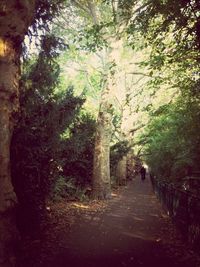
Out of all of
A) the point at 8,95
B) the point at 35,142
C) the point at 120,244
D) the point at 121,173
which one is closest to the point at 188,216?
the point at 120,244

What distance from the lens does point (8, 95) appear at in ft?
25.0

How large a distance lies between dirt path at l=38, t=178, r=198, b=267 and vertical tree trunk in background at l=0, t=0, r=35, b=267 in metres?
0.94

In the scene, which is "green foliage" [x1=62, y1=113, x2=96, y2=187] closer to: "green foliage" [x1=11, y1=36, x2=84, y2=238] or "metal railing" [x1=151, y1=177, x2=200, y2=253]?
"green foliage" [x1=11, y1=36, x2=84, y2=238]

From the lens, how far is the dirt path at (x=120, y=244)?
24.5 ft

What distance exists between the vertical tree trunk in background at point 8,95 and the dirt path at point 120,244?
3.08 ft

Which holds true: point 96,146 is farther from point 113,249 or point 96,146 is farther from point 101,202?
point 113,249

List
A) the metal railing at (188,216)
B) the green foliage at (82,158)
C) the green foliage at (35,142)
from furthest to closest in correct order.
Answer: the green foliage at (82,158), the green foliage at (35,142), the metal railing at (188,216)

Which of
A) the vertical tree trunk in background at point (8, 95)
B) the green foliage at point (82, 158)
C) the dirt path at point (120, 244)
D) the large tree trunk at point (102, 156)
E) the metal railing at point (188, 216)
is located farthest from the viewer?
the large tree trunk at point (102, 156)

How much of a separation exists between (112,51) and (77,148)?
769 centimetres

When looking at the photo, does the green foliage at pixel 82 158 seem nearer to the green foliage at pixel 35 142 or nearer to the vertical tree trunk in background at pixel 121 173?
the green foliage at pixel 35 142

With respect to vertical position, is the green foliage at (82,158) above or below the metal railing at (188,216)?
above

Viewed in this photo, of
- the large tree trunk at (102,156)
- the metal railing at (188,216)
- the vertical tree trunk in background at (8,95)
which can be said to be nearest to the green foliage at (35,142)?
the vertical tree trunk in background at (8,95)

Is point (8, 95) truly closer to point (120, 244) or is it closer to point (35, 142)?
point (35, 142)

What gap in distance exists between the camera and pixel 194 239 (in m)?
8.58
